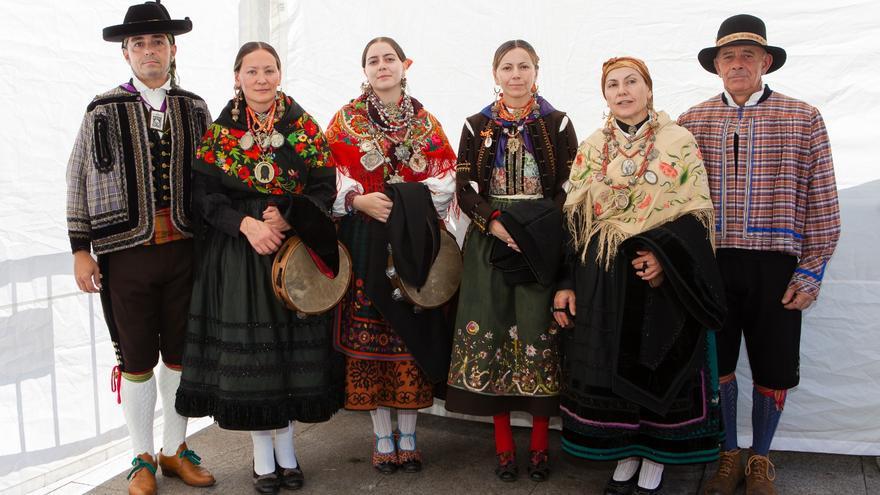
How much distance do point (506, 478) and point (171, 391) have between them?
55.6 inches

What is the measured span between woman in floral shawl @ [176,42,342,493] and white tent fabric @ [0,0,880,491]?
1.98 feet

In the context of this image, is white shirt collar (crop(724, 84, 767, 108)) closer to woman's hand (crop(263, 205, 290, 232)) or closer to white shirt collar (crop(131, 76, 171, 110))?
woman's hand (crop(263, 205, 290, 232))

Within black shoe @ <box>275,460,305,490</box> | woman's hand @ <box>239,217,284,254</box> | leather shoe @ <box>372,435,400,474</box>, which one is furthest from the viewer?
leather shoe @ <box>372,435,400,474</box>

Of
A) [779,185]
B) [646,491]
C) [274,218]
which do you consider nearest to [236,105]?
[274,218]

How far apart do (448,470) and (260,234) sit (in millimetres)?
1327

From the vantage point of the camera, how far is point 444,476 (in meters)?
3.11

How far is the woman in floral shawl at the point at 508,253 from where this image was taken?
2834mm

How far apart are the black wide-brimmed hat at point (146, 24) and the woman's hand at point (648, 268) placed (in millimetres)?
1912

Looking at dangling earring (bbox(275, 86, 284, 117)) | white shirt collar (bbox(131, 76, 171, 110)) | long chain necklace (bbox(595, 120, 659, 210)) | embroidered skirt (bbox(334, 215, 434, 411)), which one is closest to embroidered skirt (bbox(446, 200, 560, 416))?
embroidered skirt (bbox(334, 215, 434, 411))

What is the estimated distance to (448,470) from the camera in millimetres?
3174

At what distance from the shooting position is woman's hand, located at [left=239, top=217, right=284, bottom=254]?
8.70 ft

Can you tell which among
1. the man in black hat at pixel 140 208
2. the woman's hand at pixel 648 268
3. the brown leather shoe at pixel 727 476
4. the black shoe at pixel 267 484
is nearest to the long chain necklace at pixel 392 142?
the man in black hat at pixel 140 208

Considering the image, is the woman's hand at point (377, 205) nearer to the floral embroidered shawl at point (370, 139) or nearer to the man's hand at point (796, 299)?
the floral embroidered shawl at point (370, 139)

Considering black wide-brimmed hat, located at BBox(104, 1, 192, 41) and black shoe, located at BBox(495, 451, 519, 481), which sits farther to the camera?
black shoe, located at BBox(495, 451, 519, 481)
